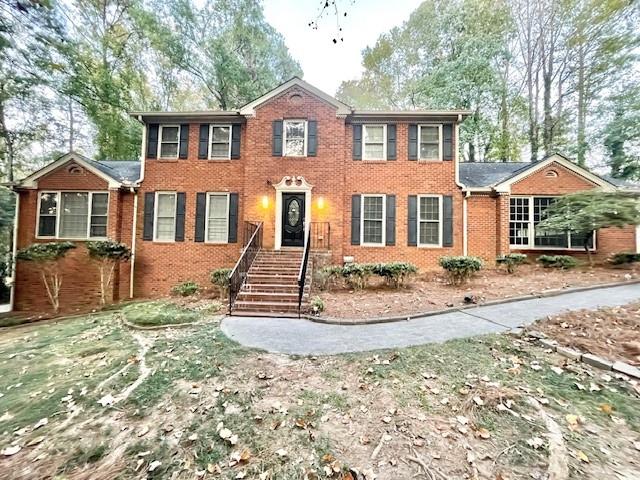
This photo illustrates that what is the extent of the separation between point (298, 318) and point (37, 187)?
11.6 m

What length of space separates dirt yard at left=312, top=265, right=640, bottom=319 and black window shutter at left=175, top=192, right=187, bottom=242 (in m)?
5.95

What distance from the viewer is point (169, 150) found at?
10.6 metres

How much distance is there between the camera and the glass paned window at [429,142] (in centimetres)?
1016

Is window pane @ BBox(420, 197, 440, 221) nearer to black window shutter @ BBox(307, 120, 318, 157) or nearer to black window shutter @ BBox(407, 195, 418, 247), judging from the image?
black window shutter @ BBox(407, 195, 418, 247)

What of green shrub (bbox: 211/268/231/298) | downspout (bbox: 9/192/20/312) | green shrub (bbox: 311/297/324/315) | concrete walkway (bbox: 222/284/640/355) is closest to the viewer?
concrete walkway (bbox: 222/284/640/355)

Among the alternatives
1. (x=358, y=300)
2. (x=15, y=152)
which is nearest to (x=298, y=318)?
(x=358, y=300)

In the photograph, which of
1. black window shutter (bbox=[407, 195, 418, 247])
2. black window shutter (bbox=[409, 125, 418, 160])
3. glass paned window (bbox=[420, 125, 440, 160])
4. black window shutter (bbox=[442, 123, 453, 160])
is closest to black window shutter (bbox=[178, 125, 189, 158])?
black window shutter (bbox=[409, 125, 418, 160])

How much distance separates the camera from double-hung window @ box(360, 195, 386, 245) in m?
10.1

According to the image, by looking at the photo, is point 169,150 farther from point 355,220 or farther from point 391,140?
point 391,140

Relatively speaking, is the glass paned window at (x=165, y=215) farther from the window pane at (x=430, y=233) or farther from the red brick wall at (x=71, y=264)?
the window pane at (x=430, y=233)

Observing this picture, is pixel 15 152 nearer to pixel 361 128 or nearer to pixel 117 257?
pixel 117 257

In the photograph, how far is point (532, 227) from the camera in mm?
9789

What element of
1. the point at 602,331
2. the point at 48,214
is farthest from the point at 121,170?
the point at 602,331

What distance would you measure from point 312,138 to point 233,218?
4.24 metres
